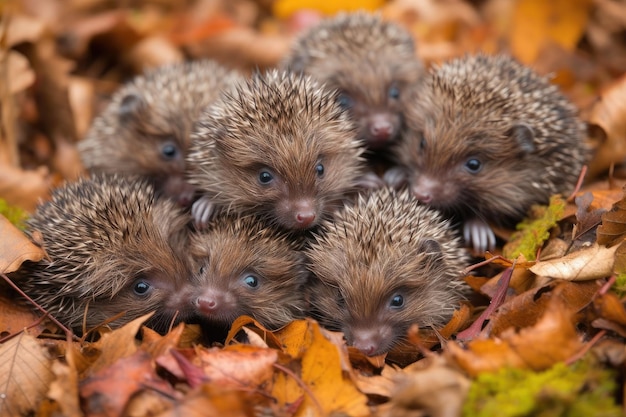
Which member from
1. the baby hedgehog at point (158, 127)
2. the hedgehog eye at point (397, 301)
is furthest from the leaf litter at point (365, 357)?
the baby hedgehog at point (158, 127)

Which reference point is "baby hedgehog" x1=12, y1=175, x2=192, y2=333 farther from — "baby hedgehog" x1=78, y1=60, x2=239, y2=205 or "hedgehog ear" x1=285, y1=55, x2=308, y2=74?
"hedgehog ear" x1=285, y1=55, x2=308, y2=74

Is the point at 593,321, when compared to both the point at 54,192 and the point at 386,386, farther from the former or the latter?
the point at 54,192

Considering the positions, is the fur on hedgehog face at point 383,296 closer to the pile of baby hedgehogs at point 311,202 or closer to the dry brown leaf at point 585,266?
the pile of baby hedgehogs at point 311,202

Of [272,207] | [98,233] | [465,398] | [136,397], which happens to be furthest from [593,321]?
[98,233]

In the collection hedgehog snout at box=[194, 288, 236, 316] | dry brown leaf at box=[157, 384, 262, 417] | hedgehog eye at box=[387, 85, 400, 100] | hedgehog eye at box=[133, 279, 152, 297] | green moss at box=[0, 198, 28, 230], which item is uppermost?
hedgehog eye at box=[387, 85, 400, 100]

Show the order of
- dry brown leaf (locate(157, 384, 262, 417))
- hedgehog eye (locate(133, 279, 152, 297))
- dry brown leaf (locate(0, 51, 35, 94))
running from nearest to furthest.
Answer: dry brown leaf (locate(157, 384, 262, 417)) → hedgehog eye (locate(133, 279, 152, 297)) → dry brown leaf (locate(0, 51, 35, 94))

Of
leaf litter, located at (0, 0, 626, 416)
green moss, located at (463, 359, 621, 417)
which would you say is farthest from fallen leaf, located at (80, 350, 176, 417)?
green moss, located at (463, 359, 621, 417)
